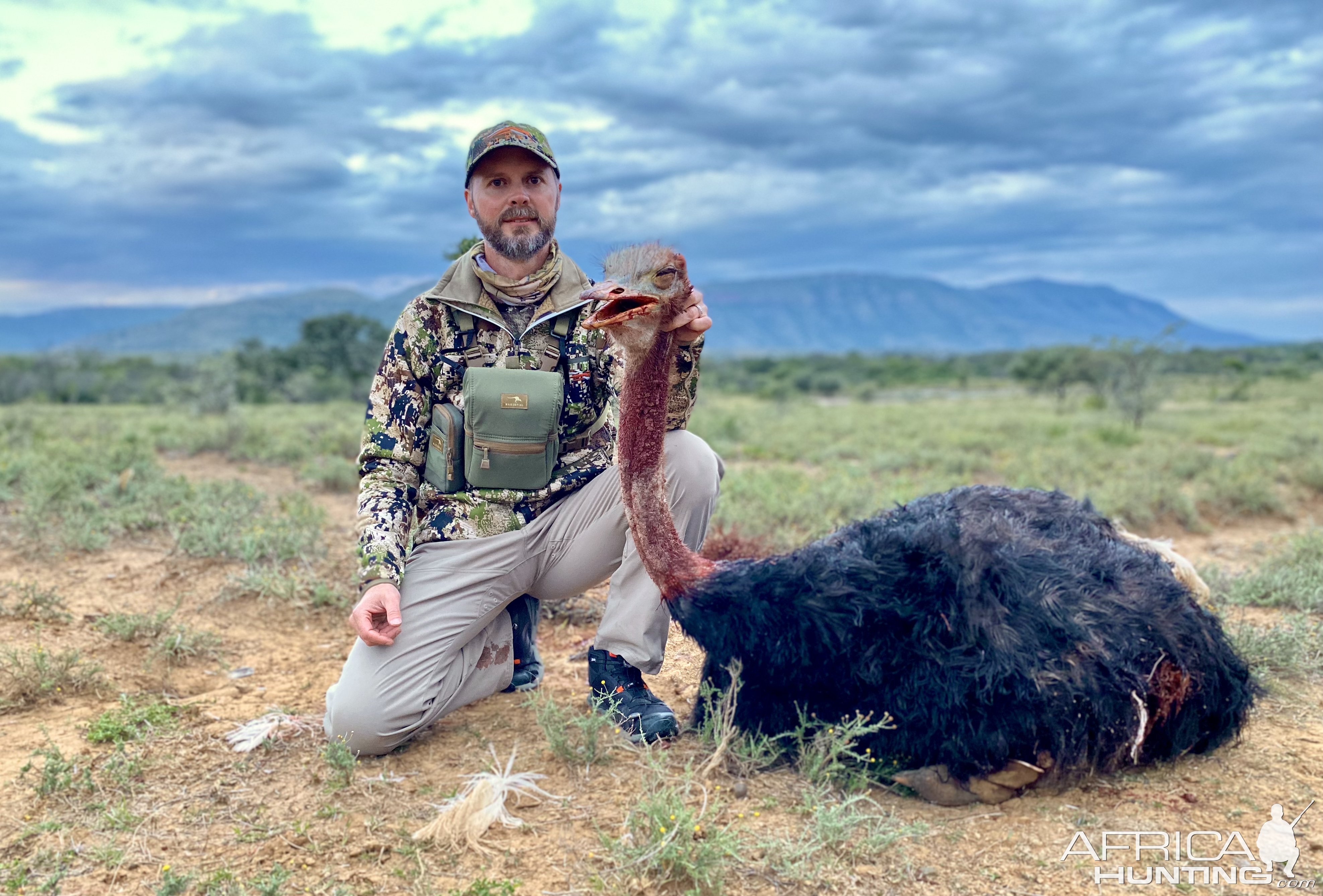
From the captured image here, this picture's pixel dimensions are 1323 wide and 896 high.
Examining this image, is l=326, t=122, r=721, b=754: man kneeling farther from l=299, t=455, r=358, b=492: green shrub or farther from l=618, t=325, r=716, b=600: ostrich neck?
l=299, t=455, r=358, b=492: green shrub

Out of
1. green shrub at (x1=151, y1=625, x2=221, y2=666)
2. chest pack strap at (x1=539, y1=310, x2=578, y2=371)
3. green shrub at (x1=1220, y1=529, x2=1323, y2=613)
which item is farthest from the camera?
green shrub at (x1=1220, y1=529, x2=1323, y2=613)

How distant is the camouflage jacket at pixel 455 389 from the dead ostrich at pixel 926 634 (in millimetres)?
842

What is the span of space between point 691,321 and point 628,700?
4.54 ft

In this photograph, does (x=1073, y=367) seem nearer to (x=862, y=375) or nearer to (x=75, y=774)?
(x=862, y=375)

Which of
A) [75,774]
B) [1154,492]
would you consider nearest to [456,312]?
[75,774]

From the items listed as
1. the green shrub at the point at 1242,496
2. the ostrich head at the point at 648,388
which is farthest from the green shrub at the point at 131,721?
the green shrub at the point at 1242,496

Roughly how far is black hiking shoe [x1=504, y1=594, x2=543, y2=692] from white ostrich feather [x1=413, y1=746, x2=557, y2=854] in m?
0.82

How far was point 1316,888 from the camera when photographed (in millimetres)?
2592

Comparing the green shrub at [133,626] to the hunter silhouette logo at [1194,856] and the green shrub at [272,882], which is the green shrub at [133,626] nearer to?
the green shrub at [272,882]

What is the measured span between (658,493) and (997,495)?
1.50 metres

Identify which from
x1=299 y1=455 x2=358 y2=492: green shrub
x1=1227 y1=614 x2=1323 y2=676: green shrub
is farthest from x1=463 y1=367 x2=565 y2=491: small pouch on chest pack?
x1=299 y1=455 x2=358 y2=492: green shrub

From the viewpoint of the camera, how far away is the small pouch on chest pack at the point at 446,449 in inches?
142

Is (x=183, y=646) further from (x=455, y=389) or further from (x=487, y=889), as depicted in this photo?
(x=487, y=889)

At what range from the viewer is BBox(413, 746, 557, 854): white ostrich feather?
8.90 ft
